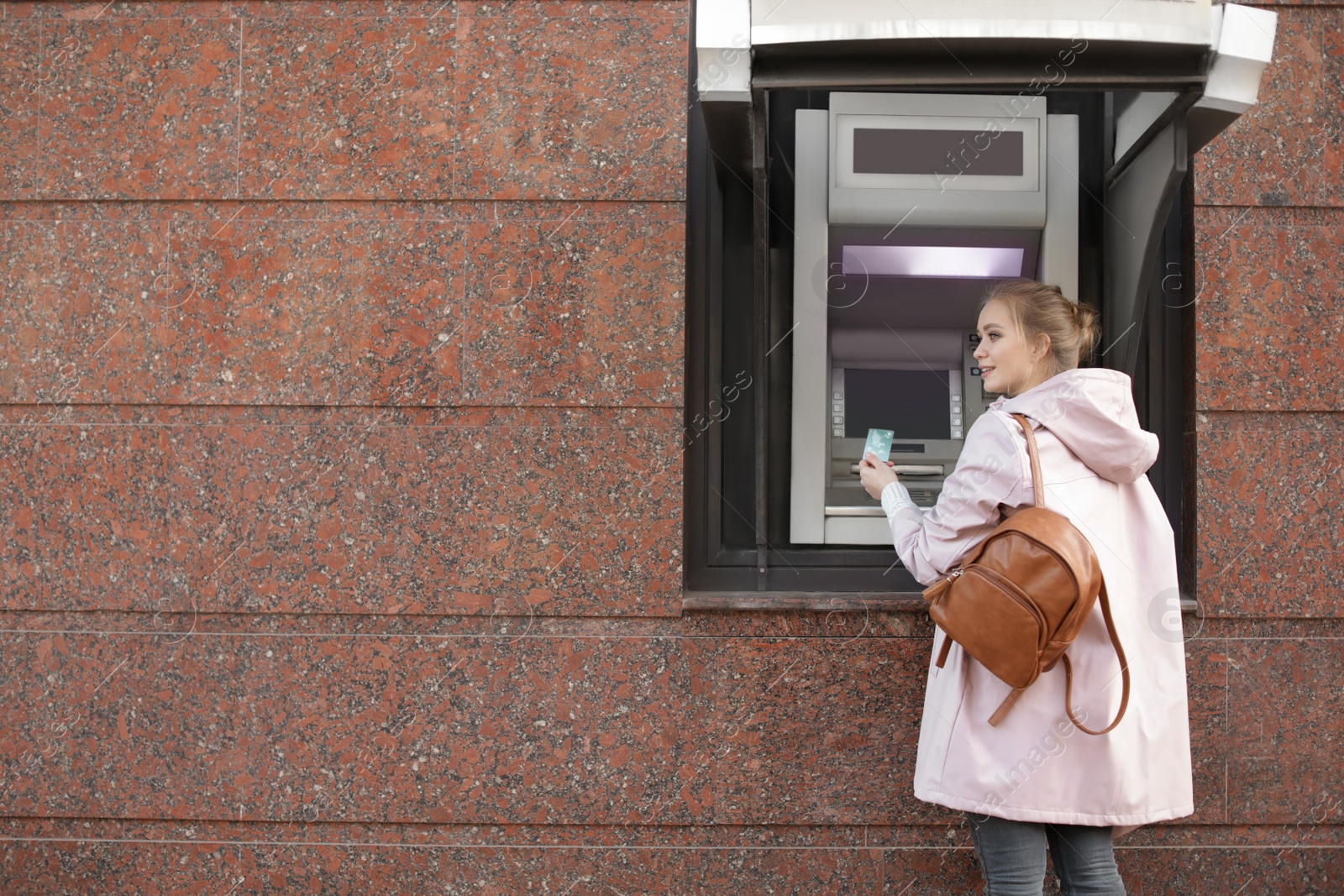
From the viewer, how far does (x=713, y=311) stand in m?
3.08

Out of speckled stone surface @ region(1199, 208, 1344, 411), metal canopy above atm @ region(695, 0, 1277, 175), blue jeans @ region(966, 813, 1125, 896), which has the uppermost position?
metal canopy above atm @ region(695, 0, 1277, 175)

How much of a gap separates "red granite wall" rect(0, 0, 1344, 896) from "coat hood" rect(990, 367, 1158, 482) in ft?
3.34

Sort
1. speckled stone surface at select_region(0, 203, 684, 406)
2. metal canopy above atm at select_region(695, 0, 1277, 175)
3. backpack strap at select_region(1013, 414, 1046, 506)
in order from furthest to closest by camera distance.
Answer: speckled stone surface at select_region(0, 203, 684, 406) → metal canopy above atm at select_region(695, 0, 1277, 175) → backpack strap at select_region(1013, 414, 1046, 506)

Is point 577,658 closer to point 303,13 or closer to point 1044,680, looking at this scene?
point 1044,680

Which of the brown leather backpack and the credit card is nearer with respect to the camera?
the brown leather backpack

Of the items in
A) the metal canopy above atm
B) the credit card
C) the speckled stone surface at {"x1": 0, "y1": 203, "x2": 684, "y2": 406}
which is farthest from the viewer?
the speckled stone surface at {"x1": 0, "y1": 203, "x2": 684, "y2": 406}

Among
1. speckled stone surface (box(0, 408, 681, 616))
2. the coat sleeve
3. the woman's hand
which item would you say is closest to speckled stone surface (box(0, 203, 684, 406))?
speckled stone surface (box(0, 408, 681, 616))

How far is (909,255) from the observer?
114 inches

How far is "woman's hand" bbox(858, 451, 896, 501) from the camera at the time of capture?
247cm

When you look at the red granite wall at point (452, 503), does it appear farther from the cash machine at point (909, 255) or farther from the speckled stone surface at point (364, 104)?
the cash machine at point (909, 255)

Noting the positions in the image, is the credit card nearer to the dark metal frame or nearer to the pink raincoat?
the dark metal frame

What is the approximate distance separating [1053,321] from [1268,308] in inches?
45.9

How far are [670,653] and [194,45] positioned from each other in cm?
239

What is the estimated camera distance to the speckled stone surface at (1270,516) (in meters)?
2.91
